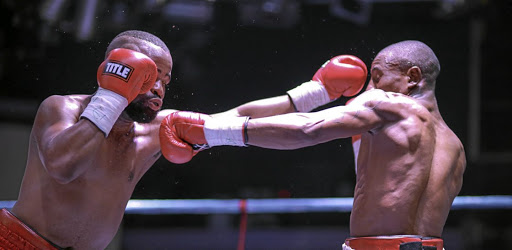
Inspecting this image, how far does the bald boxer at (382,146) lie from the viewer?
1985 millimetres

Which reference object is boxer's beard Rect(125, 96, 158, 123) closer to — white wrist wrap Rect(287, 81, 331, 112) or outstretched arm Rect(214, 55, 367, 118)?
outstretched arm Rect(214, 55, 367, 118)

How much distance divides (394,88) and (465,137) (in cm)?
294

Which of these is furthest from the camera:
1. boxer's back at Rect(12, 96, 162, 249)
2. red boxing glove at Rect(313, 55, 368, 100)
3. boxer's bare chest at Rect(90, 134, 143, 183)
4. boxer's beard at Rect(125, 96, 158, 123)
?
red boxing glove at Rect(313, 55, 368, 100)

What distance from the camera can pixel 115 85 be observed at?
2096mm

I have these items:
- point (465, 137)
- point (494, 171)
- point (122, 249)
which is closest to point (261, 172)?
point (122, 249)

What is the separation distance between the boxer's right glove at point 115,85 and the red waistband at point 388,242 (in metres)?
1.06

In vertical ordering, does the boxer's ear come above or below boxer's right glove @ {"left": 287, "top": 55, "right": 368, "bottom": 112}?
above

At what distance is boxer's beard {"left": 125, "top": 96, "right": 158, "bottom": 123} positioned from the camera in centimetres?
242

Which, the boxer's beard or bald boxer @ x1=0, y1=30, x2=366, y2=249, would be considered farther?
the boxer's beard

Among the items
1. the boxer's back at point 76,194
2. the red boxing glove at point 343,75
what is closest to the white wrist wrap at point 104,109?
the boxer's back at point 76,194

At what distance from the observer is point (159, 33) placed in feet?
9.18

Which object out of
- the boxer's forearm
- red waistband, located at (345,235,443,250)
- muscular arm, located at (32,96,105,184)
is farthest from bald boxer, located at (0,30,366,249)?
red waistband, located at (345,235,443,250)

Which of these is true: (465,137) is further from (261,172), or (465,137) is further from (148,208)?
(148,208)

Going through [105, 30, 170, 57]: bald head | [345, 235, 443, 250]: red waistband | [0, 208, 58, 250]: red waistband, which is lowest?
[0, 208, 58, 250]: red waistband
